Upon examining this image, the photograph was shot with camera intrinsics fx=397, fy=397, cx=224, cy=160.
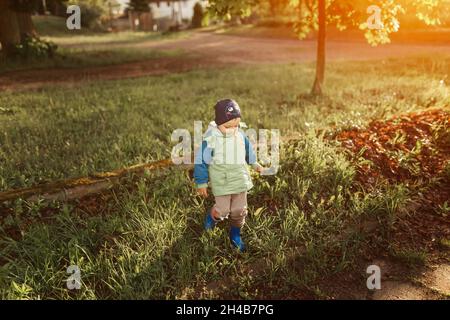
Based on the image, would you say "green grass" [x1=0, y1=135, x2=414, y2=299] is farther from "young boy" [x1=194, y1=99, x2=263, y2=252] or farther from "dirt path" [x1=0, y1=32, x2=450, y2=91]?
"dirt path" [x1=0, y1=32, x2=450, y2=91]

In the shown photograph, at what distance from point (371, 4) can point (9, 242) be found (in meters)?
6.91

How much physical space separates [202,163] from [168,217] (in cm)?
76

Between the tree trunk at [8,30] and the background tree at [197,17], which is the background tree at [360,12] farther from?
the background tree at [197,17]

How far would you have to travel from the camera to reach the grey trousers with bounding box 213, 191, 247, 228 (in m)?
3.60

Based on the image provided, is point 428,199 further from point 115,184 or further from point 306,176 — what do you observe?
point 115,184

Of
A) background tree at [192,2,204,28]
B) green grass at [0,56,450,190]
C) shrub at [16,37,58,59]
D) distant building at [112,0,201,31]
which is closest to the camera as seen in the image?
green grass at [0,56,450,190]

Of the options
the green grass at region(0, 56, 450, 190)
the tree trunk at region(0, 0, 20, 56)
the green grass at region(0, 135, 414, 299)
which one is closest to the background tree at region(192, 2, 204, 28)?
the tree trunk at region(0, 0, 20, 56)

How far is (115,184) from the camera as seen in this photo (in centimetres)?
453

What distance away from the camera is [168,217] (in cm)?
391

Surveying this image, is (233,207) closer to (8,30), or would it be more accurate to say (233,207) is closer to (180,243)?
(180,243)

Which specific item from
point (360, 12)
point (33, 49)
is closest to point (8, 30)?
point (33, 49)

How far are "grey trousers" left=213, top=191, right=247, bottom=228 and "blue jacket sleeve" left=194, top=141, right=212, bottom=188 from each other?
221mm

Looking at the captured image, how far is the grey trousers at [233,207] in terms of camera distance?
3.60 m

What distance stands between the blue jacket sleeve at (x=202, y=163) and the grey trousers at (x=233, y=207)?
0.22 m
